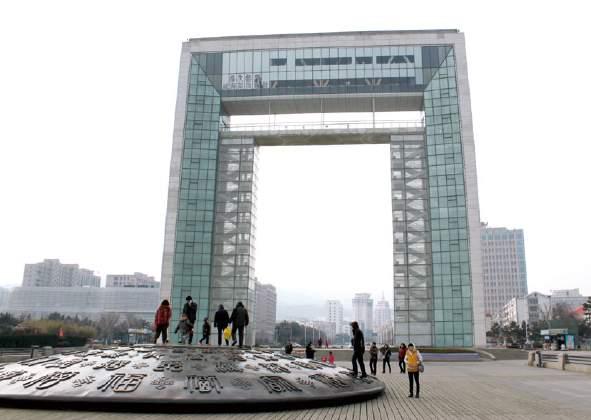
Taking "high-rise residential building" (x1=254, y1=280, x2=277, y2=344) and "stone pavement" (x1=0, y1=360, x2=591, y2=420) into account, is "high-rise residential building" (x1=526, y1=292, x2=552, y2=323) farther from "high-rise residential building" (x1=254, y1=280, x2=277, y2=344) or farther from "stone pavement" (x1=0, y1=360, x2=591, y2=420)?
"stone pavement" (x1=0, y1=360, x2=591, y2=420)

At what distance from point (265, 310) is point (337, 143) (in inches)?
4533

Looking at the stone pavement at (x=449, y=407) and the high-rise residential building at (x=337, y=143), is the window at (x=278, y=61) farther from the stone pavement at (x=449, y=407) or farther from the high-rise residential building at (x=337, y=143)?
the stone pavement at (x=449, y=407)

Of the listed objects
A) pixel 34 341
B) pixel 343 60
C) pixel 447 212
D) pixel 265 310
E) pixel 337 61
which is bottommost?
pixel 34 341

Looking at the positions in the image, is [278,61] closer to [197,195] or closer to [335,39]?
[335,39]

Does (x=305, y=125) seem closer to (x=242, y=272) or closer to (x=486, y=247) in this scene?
(x=242, y=272)

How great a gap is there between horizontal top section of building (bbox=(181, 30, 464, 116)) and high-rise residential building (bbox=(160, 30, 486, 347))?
0.40 ft

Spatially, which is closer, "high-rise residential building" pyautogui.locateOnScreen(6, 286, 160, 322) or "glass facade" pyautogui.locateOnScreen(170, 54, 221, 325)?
"glass facade" pyautogui.locateOnScreen(170, 54, 221, 325)

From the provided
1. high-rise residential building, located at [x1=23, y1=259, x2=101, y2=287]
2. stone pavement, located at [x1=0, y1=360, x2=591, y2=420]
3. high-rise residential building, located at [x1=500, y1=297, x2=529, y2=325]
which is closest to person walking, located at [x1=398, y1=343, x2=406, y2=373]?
stone pavement, located at [x1=0, y1=360, x2=591, y2=420]

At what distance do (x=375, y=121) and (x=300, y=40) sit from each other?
1349 cm


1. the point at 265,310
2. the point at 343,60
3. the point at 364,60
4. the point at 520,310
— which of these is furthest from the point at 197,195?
the point at 520,310

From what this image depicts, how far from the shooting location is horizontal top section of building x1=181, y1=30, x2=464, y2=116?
60.3 metres

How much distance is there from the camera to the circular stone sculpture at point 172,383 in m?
10.7

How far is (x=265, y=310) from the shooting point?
16938cm

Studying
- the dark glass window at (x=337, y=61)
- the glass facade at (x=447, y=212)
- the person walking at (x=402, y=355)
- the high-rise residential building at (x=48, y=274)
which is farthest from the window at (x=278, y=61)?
the high-rise residential building at (x=48, y=274)
